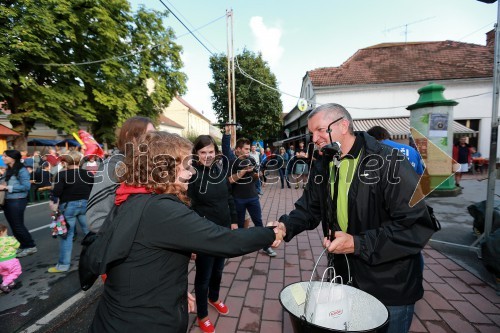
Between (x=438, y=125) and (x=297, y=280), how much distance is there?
8.29 m

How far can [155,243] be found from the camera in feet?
4.22

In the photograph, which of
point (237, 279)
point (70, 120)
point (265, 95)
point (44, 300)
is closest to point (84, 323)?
point (44, 300)

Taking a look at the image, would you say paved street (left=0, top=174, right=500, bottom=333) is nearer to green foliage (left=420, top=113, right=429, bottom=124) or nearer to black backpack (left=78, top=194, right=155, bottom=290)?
black backpack (left=78, top=194, right=155, bottom=290)

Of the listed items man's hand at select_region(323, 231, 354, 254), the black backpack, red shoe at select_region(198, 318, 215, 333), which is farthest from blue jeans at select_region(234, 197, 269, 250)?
the black backpack

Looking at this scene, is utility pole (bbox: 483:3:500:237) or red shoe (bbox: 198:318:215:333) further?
utility pole (bbox: 483:3:500:237)

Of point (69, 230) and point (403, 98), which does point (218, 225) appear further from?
point (403, 98)

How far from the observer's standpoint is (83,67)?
14641mm

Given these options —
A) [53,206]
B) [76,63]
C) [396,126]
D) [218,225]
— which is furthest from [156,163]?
[396,126]

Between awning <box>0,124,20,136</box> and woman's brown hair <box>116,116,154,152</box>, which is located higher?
awning <box>0,124,20,136</box>

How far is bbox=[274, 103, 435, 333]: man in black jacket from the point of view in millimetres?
1544

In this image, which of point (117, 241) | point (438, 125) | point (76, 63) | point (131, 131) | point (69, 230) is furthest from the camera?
point (76, 63)

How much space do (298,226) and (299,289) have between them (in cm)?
65

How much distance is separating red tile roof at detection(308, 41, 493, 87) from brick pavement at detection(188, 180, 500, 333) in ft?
51.5

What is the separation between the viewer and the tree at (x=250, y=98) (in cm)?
2439
